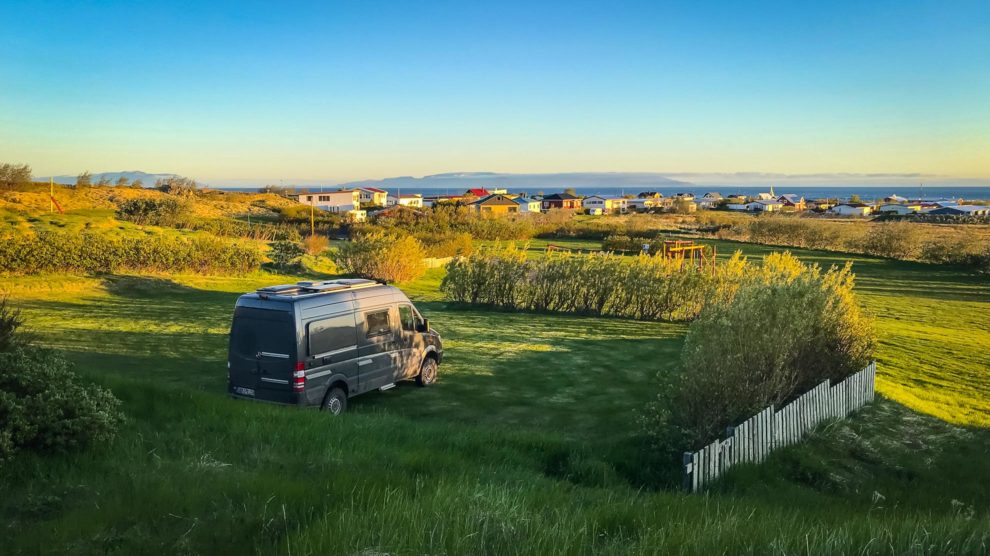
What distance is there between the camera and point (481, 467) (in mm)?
7367

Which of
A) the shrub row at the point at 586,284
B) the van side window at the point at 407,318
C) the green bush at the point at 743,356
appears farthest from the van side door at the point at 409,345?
the shrub row at the point at 586,284

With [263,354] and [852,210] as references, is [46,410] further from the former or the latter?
[852,210]

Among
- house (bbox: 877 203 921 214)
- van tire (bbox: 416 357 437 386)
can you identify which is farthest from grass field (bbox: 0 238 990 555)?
house (bbox: 877 203 921 214)

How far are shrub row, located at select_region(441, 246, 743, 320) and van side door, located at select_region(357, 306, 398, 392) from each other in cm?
1202

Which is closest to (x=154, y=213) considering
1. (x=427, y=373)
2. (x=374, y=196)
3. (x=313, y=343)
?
(x=427, y=373)

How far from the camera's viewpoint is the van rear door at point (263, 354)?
10320mm

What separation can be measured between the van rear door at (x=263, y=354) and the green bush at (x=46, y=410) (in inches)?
123

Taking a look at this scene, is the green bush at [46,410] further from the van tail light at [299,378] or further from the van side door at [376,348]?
the van side door at [376,348]

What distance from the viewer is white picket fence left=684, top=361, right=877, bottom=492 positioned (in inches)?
314

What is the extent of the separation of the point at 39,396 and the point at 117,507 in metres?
2.24

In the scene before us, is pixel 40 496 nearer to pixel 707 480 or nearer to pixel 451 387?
pixel 707 480

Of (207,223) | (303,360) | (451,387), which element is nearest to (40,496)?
(303,360)

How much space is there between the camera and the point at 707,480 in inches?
317

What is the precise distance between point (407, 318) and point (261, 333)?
3.15m
